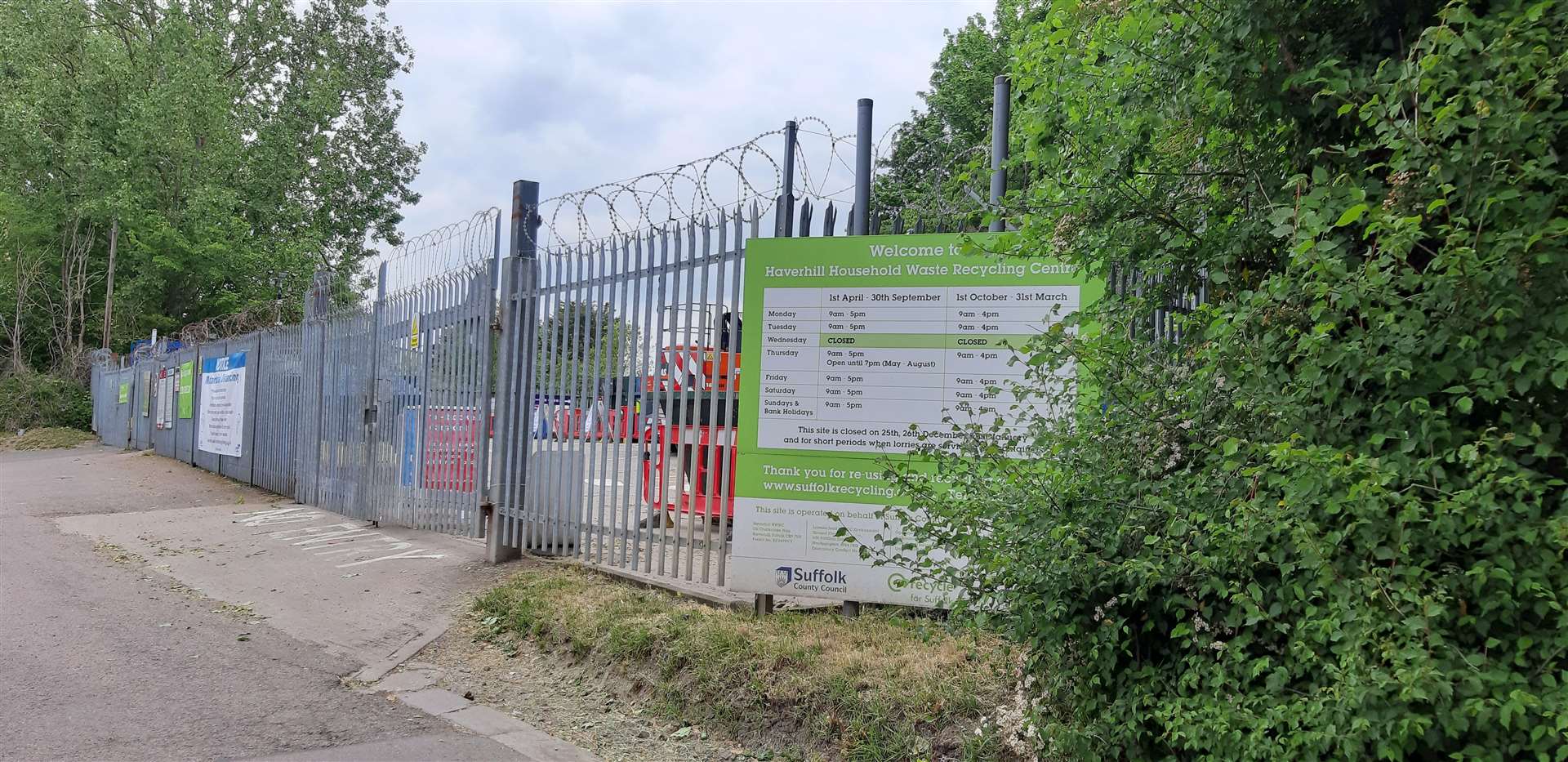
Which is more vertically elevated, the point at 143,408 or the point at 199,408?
the point at 199,408

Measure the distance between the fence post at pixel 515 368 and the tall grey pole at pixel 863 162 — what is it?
123 inches

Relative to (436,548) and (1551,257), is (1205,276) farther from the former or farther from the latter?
(436,548)

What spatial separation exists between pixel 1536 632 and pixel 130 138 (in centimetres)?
3448

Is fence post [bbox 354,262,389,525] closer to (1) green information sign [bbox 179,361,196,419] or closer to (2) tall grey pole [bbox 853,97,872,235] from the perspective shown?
(2) tall grey pole [bbox 853,97,872,235]

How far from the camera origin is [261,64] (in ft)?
113

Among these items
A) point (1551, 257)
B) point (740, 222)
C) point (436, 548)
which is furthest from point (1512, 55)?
point (436, 548)

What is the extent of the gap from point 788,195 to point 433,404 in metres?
4.99

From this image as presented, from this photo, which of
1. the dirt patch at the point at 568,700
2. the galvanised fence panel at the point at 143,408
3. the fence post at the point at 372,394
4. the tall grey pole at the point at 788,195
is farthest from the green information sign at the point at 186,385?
the tall grey pole at the point at 788,195

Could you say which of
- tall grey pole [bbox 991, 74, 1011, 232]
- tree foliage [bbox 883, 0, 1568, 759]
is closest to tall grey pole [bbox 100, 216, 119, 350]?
tall grey pole [bbox 991, 74, 1011, 232]

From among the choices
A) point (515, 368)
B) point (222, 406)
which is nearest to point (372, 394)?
point (515, 368)

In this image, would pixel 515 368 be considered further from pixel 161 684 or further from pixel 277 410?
pixel 277 410

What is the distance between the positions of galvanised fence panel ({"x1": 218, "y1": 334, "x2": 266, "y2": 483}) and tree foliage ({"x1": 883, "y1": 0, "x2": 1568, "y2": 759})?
1367cm

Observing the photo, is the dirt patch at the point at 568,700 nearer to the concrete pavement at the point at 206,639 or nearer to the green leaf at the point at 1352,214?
the concrete pavement at the point at 206,639

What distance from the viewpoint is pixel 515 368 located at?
25.9 ft
